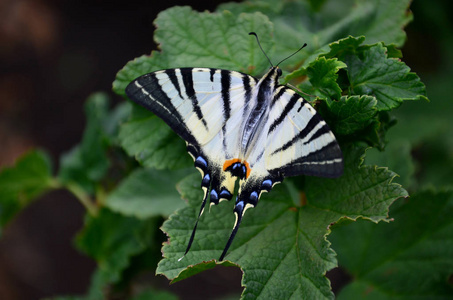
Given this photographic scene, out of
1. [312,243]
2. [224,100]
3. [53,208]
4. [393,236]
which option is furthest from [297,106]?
[53,208]

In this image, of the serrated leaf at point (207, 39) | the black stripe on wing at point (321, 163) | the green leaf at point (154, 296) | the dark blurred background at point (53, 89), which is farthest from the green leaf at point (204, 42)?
the dark blurred background at point (53, 89)

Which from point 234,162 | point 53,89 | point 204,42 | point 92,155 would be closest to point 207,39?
point 204,42

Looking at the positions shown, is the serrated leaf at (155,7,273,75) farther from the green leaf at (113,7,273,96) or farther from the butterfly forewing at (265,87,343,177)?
the butterfly forewing at (265,87,343,177)

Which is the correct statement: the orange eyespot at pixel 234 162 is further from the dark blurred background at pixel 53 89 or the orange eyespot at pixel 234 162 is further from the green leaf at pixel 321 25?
the dark blurred background at pixel 53 89

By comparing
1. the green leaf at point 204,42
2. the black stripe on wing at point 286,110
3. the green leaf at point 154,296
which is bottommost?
the green leaf at point 154,296

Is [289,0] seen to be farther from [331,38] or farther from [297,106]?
[297,106]

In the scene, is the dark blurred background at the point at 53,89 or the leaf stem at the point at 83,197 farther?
the dark blurred background at the point at 53,89
